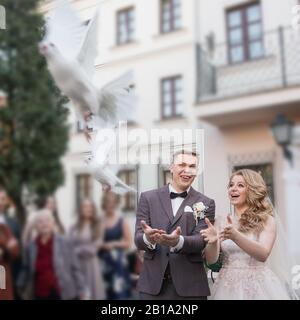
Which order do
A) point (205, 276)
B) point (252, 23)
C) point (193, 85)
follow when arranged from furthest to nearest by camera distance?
point (193, 85) → point (252, 23) → point (205, 276)

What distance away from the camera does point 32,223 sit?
149cm

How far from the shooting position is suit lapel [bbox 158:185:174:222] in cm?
142

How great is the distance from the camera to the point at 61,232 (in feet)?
4.84

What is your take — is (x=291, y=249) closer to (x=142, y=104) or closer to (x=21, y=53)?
(x=142, y=104)

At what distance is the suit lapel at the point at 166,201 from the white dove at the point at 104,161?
0.48 ft

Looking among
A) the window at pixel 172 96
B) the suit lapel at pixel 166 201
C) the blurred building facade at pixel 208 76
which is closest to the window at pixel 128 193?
the blurred building facade at pixel 208 76

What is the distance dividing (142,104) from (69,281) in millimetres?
606

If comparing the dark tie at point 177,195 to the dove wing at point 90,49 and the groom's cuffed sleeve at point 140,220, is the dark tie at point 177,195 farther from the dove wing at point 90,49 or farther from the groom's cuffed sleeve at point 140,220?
the dove wing at point 90,49

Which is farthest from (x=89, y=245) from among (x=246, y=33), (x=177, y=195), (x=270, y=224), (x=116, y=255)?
(x=246, y=33)

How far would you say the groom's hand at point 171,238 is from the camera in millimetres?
1286

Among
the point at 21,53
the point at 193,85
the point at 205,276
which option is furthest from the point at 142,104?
the point at 205,276

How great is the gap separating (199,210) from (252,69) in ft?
1.78

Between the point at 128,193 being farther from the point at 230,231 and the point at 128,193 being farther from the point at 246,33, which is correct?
the point at 246,33
